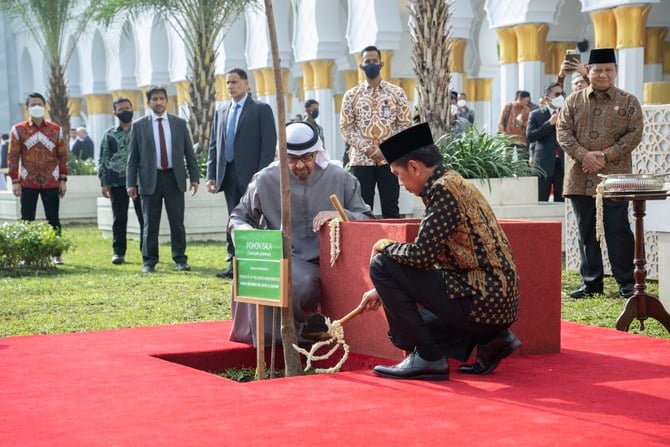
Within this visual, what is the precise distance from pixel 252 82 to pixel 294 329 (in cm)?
2600

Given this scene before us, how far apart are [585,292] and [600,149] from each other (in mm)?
1067

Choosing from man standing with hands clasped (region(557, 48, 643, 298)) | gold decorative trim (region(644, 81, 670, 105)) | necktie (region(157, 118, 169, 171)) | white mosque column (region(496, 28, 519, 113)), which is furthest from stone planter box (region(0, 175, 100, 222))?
man standing with hands clasped (region(557, 48, 643, 298))

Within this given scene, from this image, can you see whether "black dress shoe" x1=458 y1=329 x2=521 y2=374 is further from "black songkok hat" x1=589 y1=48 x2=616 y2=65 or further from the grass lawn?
"black songkok hat" x1=589 y1=48 x2=616 y2=65

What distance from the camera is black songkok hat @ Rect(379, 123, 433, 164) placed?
491cm

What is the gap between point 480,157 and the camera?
10781 mm

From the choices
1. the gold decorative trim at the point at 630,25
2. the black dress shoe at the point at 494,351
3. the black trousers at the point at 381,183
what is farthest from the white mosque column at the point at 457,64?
the black dress shoe at the point at 494,351

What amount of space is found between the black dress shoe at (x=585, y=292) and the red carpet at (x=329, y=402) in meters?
1.98

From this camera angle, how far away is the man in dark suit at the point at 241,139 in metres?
9.52

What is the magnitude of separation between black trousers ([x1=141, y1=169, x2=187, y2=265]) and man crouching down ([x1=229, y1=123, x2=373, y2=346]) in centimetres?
425

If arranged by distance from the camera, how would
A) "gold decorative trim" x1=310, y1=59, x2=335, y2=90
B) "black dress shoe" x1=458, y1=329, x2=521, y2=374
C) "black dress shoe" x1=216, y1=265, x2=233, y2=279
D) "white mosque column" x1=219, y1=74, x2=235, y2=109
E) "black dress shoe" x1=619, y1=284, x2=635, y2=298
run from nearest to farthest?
1. "black dress shoe" x1=458, y1=329, x2=521, y2=374
2. "black dress shoe" x1=619, y1=284, x2=635, y2=298
3. "black dress shoe" x1=216, y1=265, x2=233, y2=279
4. "gold decorative trim" x1=310, y1=59, x2=335, y2=90
5. "white mosque column" x1=219, y1=74, x2=235, y2=109

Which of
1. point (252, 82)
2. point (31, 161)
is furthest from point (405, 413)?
point (252, 82)

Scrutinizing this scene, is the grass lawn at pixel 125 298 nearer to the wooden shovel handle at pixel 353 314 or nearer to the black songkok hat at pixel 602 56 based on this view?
the black songkok hat at pixel 602 56

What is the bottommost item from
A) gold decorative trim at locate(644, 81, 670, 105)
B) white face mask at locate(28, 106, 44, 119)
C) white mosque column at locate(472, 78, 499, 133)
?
gold decorative trim at locate(644, 81, 670, 105)

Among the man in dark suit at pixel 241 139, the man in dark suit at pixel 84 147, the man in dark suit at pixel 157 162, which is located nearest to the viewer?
the man in dark suit at pixel 241 139
